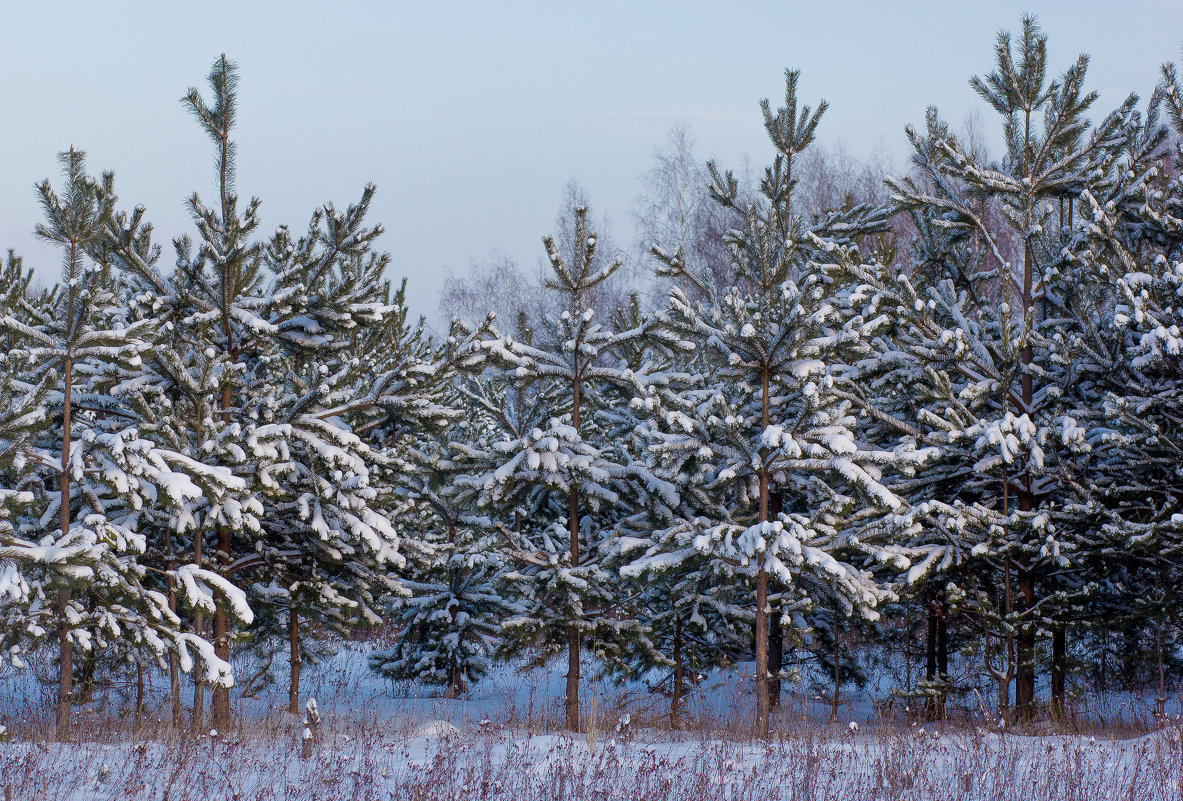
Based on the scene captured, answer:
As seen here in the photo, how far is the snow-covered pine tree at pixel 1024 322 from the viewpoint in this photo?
10367 mm

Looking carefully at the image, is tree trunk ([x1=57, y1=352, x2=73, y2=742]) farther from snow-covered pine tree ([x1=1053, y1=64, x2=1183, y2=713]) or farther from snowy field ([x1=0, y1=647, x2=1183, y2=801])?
snow-covered pine tree ([x1=1053, y1=64, x2=1183, y2=713])

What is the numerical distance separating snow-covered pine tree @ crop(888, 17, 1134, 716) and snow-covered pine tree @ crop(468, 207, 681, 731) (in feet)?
12.7

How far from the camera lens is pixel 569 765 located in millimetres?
7043

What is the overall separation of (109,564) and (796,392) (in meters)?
7.51

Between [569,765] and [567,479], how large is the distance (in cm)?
409

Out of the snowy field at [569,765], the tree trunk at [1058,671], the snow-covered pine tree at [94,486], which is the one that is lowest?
the snowy field at [569,765]

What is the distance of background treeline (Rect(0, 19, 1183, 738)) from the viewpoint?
914cm

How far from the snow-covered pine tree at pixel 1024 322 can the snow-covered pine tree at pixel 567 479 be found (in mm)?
3859

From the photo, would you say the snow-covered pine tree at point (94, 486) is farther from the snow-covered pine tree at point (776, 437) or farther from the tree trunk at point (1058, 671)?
the tree trunk at point (1058, 671)

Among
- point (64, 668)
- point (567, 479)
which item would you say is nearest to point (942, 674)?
point (567, 479)

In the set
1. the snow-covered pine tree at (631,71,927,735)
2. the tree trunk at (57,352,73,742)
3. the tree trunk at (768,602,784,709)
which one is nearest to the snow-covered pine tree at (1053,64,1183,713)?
the snow-covered pine tree at (631,71,927,735)

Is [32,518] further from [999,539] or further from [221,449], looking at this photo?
[999,539]

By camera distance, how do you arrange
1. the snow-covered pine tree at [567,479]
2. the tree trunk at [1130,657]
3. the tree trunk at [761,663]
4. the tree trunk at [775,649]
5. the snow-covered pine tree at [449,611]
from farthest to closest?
the snow-covered pine tree at [449,611] < the tree trunk at [775,649] < the tree trunk at [1130,657] < the snow-covered pine tree at [567,479] < the tree trunk at [761,663]

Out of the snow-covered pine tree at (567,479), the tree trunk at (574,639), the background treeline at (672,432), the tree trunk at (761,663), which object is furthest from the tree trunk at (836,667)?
the tree trunk at (574,639)
